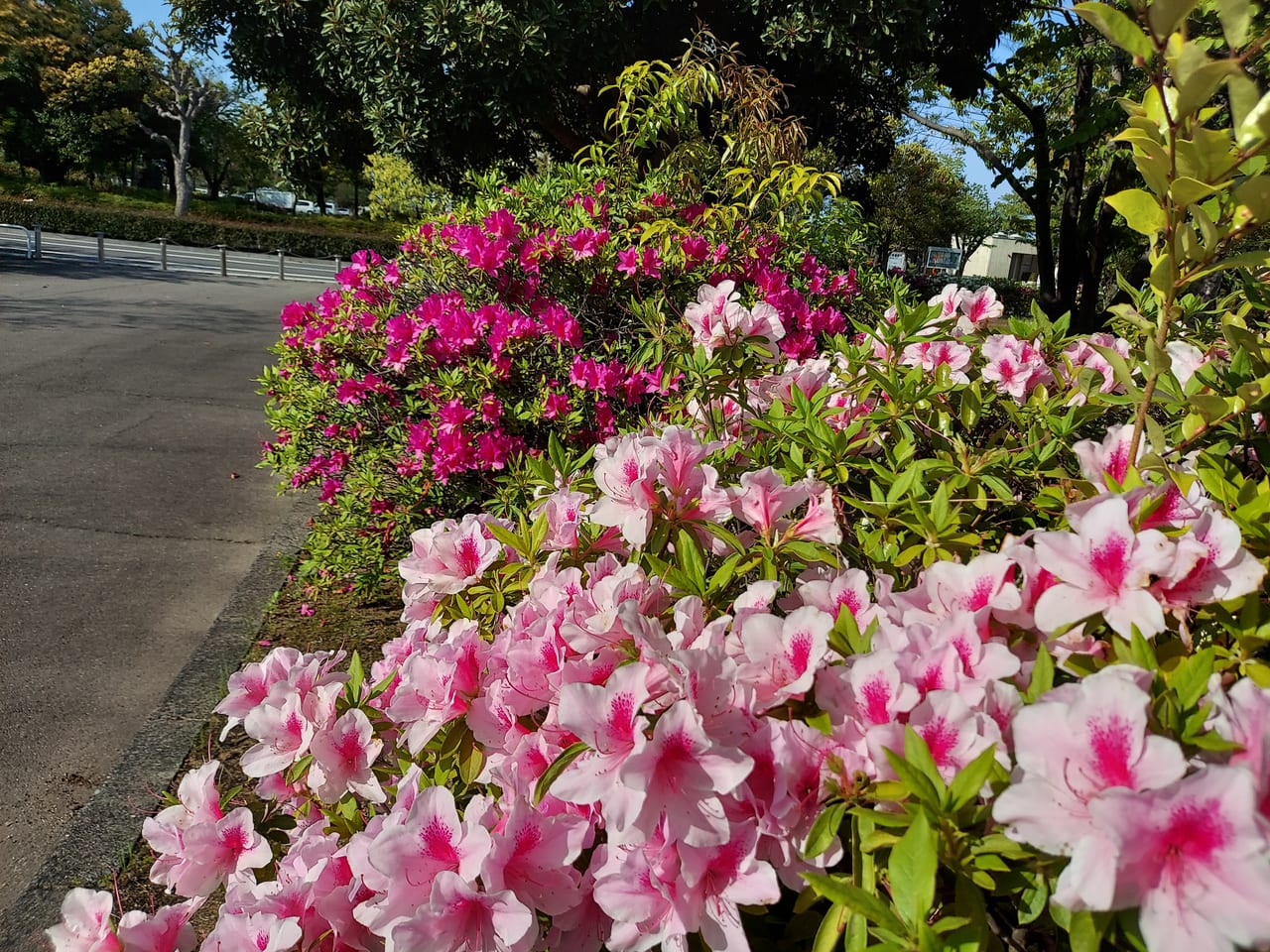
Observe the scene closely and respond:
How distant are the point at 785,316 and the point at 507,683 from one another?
2673mm

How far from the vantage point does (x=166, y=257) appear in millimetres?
21406

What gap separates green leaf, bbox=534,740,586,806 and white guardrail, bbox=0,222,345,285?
2222 centimetres

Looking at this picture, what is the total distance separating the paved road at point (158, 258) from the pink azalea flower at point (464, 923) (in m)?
23.1

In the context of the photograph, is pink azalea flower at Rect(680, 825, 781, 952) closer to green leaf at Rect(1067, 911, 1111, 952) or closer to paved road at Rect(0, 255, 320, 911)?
green leaf at Rect(1067, 911, 1111, 952)

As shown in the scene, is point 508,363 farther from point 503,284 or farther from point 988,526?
point 988,526

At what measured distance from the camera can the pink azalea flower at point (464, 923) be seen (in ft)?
2.80

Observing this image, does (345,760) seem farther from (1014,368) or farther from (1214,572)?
(1014,368)

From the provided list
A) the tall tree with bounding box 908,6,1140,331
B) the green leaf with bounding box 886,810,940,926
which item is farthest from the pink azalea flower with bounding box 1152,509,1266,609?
the tall tree with bounding box 908,6,1140,331

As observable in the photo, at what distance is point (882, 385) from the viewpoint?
1.65 meters

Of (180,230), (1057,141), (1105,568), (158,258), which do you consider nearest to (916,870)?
(1105,568)

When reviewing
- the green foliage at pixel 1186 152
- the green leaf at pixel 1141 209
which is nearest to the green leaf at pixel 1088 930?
the green foliage at pixel 1186 152

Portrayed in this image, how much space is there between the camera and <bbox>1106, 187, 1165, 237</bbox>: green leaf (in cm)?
104

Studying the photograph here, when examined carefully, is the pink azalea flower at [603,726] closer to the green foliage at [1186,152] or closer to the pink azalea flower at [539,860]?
the pink azalea flower at [539,860]

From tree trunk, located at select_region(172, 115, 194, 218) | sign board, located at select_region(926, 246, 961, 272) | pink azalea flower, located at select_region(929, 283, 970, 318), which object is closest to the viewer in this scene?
pink azalea flower, located at select_region(929, 283, 970, 318)
